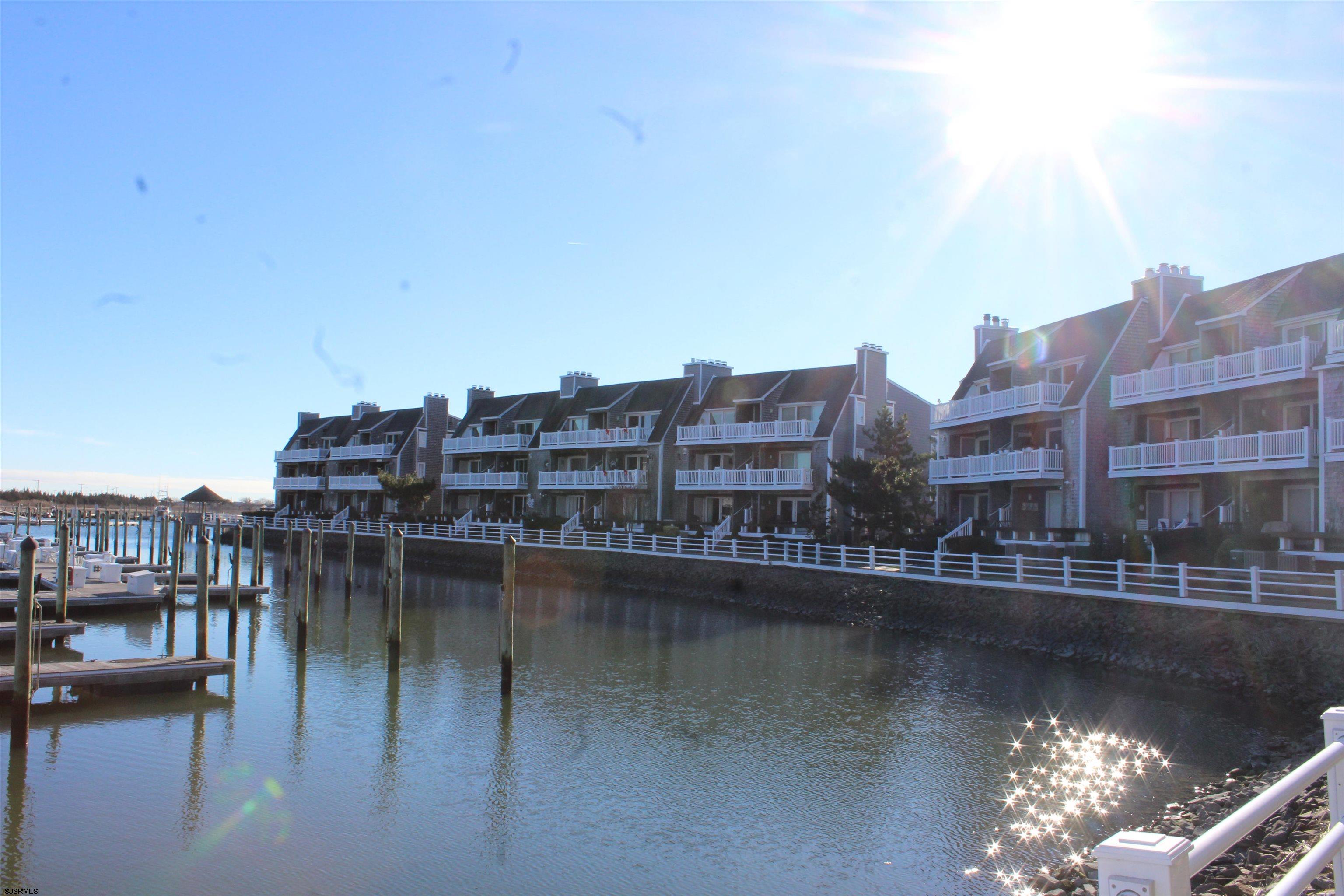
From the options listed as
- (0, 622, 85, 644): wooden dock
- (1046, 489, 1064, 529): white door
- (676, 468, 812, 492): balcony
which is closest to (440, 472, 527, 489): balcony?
(676, 468, 812, 492): balcony

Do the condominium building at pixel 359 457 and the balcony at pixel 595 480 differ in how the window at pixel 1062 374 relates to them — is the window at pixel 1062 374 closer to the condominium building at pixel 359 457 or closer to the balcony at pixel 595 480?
the balcony at pixel 595 480

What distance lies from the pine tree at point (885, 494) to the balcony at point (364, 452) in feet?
129

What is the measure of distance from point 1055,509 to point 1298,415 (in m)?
8.73

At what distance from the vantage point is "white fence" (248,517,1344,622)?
19.2 m

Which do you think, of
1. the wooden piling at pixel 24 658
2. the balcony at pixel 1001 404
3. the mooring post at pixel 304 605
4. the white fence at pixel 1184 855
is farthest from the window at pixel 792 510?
the white fence at pixel 1184 855

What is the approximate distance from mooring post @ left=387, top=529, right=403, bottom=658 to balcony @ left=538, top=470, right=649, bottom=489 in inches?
902

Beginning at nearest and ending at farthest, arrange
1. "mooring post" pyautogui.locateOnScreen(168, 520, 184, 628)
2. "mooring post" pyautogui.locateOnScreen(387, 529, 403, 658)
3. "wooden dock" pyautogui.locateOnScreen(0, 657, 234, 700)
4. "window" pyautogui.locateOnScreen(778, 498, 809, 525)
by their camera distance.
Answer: "wooden dock" pyautogui.locateOnScreen(0, 657, 234, 700) < "mooring post" pyautogui.locateOnScreen(387, 529, 403, 658) < "mooring post" pyautogui.locateOnScreen(168, 520, 184, 628) < "window" pyautogui.locateOnScreen(778, 498, 809, 525)

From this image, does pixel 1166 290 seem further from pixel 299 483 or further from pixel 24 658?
pixel 299 483

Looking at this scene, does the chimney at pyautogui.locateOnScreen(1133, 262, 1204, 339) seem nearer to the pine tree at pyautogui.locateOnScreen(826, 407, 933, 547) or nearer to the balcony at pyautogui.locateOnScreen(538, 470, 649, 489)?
the pine tree at pyautogui.locateOnScreen(826, 407, 933, 547)

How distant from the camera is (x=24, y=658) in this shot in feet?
48.0

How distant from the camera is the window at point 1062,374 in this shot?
107ft

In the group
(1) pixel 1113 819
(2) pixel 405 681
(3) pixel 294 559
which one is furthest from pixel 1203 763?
(3) pixel 294 559

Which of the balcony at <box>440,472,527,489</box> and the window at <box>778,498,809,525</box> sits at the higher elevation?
the balcony at <box>440,472,527,489</box>

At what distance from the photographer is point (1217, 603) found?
64.8ft
